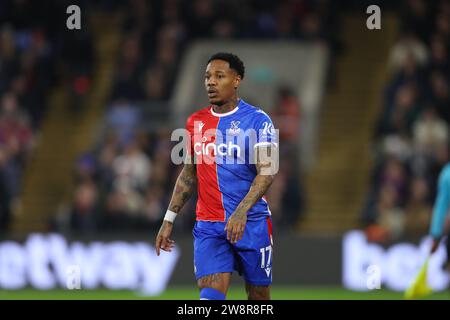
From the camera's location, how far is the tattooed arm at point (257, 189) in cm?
904

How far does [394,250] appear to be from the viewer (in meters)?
18.5

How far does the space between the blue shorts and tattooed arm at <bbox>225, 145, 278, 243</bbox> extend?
11.1 inches

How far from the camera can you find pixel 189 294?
17.2m

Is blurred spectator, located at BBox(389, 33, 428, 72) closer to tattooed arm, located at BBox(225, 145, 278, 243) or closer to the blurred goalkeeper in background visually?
the blurred goalkeeper in background

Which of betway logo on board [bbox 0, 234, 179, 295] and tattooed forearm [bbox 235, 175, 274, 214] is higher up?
tattooed forearm [bbox 235, 175, 274, 214]

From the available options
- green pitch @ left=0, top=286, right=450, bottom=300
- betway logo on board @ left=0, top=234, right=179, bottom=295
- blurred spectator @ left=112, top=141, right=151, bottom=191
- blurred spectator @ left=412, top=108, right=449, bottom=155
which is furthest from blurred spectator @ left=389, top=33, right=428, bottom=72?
betway logo on board @ left=0, top=234, right=179, bottom=295

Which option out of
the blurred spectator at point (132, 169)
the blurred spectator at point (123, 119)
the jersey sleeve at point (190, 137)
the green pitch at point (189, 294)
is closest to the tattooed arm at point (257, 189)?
the jersey sleeve at point (190, 137)

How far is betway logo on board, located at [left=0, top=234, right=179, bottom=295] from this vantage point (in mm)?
18828

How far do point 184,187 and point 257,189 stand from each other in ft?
2.66

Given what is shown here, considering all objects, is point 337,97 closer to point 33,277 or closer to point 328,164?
point 328,164

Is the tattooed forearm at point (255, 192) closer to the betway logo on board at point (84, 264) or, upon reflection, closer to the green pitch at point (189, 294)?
the green pitch at point (189, 294)

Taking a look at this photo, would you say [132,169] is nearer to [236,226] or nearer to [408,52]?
[408,52]
